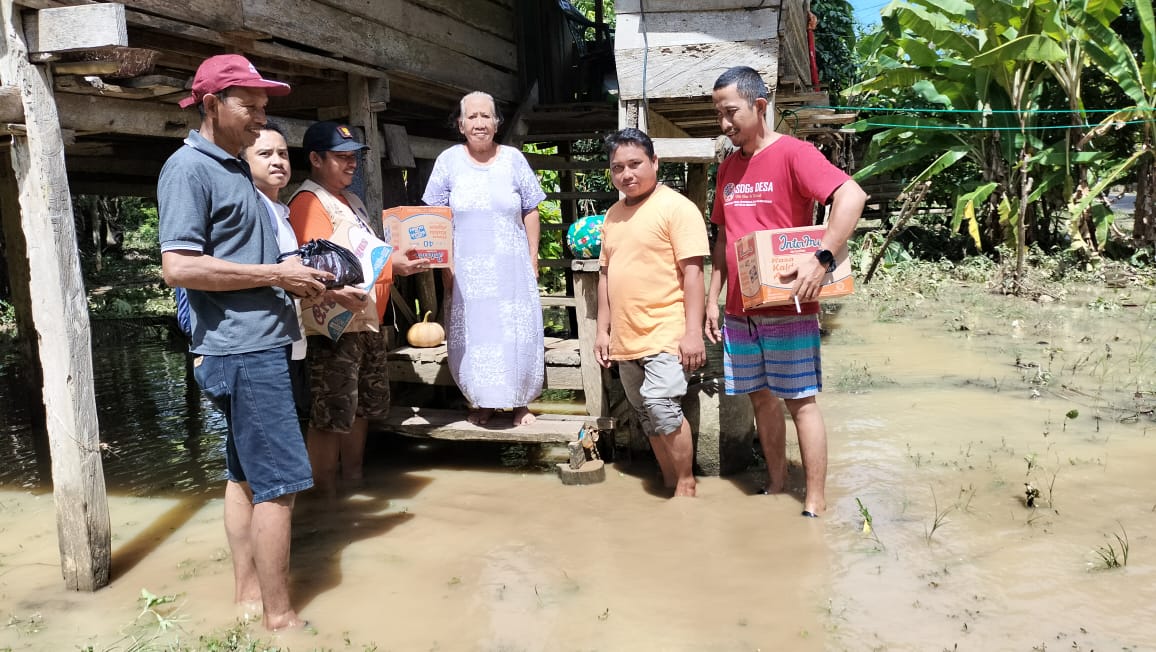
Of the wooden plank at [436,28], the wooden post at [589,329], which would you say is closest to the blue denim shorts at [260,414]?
the wooden post at [589,329]

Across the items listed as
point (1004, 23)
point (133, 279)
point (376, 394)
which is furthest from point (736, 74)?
point (133, 279)

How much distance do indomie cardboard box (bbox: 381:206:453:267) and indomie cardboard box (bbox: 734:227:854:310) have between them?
5.53ft

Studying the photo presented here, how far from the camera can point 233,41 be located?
4898 millimetres

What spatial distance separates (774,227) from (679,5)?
1906 millimetres

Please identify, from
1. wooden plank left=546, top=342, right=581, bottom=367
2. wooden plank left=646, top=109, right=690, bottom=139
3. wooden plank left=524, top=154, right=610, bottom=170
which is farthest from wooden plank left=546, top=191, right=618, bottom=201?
wooden plank left=546, top=342, right=581, bottom=367

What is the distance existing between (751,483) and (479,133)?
96.1 inches

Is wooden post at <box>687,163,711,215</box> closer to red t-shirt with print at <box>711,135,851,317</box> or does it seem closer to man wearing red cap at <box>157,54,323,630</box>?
red t-shirt with print at <box>711,135,851,317</box>

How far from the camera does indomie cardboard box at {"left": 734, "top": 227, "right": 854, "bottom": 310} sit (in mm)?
3799

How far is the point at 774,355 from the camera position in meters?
4.13

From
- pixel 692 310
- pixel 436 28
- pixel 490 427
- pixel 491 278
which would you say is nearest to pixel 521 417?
pixel 490 427

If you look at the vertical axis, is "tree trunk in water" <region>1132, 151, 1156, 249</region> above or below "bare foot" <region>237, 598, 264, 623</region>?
above

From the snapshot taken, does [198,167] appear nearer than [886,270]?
Yes

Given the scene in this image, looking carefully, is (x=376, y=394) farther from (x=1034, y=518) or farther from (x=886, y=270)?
(x=886, y=270)

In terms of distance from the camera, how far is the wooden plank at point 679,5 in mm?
5168
